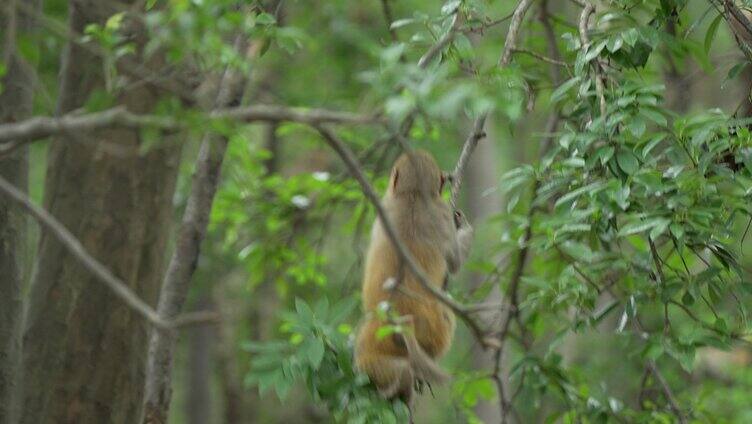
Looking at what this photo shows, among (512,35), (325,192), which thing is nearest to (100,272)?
(512,35)

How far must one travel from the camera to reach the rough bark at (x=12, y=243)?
16.7ft

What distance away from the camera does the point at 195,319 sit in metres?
2.61

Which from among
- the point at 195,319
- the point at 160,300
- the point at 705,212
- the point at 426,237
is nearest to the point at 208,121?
the point at 195,319

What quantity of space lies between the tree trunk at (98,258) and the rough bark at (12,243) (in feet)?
0.73

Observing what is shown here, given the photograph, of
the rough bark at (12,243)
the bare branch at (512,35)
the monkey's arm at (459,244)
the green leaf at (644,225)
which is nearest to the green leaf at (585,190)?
the green leaf at (644,225)

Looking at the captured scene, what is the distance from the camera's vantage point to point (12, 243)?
202 inches

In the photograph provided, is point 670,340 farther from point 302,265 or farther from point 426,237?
point 302,265

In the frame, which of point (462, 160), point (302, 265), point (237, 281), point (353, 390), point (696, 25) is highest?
point (696, 25)

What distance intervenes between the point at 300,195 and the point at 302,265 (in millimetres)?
524

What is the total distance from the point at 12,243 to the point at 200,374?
9.86 m

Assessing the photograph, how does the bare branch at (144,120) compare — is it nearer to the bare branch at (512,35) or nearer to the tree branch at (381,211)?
the tree branch at (381,211)

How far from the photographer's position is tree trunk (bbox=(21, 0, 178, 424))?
535 cm

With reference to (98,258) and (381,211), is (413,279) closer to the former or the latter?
(98,258)

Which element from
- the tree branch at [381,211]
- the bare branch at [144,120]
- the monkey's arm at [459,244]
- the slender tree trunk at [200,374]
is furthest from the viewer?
the slender tree trunk at [200,374]
